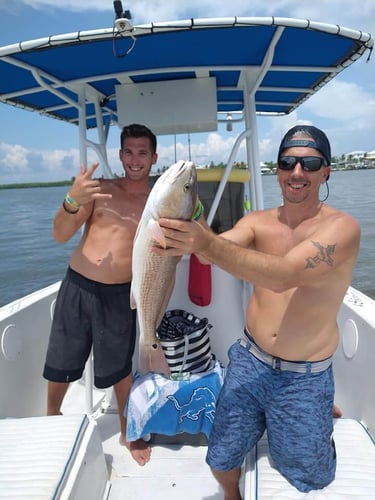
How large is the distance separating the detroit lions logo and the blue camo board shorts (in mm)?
754

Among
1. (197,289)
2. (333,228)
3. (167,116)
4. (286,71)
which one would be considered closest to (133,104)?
(167,116)

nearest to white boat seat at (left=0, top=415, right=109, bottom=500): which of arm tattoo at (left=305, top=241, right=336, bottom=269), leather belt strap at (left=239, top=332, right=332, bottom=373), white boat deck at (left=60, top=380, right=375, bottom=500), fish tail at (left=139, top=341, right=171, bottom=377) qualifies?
white boat deck at (left=60, top=380, right=375, bottom=500)

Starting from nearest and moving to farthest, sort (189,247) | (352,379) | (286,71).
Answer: (189,247) < (352,379) < (286,71)

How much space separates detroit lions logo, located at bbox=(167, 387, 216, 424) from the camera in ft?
9.61

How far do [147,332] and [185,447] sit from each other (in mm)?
1514

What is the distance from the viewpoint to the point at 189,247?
1.54 meters

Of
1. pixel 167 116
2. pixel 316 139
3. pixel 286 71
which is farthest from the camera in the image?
pixel 167 116

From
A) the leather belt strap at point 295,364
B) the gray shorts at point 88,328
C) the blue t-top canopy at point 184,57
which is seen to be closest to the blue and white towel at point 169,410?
the gray shorts at point 88,328

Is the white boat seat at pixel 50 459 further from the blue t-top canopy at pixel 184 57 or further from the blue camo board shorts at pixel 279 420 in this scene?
the blue t-top canopy at pixel 184 57

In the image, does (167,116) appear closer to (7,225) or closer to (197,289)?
(197,289)

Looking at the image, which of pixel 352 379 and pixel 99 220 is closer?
pixel 99 220

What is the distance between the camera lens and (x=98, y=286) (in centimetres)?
281

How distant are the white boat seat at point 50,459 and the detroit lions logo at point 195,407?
26.8 inches

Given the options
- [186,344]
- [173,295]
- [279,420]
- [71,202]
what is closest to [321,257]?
[279,420]
